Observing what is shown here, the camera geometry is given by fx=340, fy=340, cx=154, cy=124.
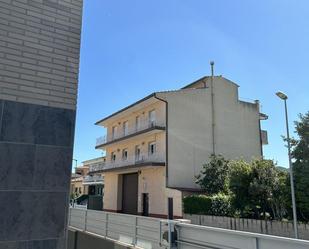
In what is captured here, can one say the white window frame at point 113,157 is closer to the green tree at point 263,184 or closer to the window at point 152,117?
the window at point 152,117

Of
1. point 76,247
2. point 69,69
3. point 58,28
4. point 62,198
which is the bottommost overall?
point 76,247

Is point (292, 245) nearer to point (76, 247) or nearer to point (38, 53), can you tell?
point (38, 53)

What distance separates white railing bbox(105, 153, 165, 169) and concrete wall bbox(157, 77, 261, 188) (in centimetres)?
120

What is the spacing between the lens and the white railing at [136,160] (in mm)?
28062

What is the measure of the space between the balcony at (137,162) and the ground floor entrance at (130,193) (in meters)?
1.49

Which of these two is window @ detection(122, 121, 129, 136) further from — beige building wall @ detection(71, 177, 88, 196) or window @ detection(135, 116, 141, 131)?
beige building wall @ detection(71, 177, 88, 196)

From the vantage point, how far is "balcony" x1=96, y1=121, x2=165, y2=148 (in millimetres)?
28453

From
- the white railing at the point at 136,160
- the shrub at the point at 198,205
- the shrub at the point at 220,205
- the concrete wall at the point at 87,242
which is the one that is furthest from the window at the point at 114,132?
the concrete wall at the point at 87,242

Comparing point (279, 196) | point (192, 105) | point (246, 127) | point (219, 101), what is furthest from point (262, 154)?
point (279, 196)

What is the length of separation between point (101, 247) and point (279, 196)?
10655mm

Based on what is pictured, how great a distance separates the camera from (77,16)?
16.7ft

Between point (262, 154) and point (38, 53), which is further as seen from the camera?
point (262, 154)

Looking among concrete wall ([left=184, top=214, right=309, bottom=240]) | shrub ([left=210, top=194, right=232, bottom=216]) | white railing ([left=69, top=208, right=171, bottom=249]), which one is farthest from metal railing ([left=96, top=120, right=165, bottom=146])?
white railing ([left=69, top=208, right=171, bottom=249])

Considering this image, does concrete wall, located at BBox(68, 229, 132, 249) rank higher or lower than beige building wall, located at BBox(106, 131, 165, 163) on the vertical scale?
lower
